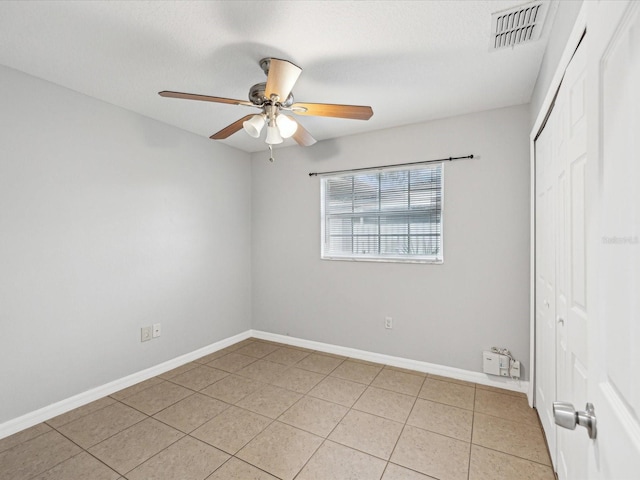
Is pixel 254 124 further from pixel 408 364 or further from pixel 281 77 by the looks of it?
pixel 408 364

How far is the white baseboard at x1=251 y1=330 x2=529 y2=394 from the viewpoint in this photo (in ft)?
8.76

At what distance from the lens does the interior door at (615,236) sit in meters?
0.46

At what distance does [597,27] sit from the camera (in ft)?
1.98

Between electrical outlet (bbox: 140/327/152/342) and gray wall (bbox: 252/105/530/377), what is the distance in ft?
4.56

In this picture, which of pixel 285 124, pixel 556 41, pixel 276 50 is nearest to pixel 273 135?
pixel 285 124

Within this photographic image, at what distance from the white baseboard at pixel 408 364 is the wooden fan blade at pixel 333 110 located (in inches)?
92.6

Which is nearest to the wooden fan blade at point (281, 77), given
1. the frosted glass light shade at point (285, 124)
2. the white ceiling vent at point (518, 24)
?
the frosted glass light shade at point (285, 124)

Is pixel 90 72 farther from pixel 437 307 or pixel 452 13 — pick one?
pixel 437 307

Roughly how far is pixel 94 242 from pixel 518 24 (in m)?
3.25

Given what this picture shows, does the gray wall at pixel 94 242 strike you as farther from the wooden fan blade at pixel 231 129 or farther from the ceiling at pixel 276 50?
the wooden fan blade at pixel 231 129

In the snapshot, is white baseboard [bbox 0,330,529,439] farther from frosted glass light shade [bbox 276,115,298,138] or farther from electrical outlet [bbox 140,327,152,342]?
frosted glass light shade [bbox 276,115,298,138]

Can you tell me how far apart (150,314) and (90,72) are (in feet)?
6.64

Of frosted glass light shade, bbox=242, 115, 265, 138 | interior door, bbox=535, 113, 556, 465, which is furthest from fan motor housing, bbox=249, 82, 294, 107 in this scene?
interior door, bbox=535, 113, 556, 465

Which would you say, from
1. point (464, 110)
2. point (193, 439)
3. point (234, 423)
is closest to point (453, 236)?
point (464, 110)
